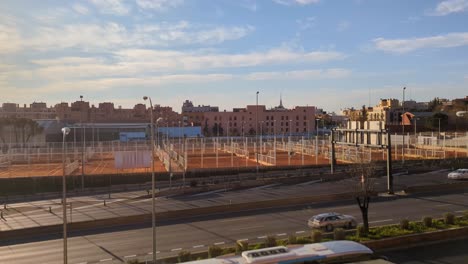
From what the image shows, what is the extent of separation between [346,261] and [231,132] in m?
99.9

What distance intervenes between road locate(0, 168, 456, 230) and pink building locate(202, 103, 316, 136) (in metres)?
72.2

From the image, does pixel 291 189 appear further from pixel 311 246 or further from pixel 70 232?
pixel 311 246

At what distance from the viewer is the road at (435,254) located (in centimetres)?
1514

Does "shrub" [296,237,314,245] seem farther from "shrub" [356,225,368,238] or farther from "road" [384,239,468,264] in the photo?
"road" [384,239,468,264]

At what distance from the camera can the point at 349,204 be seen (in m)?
26.9

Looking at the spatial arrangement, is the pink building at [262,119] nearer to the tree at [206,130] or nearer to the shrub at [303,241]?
the tree at [206,130]

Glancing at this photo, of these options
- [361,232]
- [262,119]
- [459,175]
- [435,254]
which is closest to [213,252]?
[361,232]

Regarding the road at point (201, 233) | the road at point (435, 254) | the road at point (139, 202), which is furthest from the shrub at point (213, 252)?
the road at point (139, 202)

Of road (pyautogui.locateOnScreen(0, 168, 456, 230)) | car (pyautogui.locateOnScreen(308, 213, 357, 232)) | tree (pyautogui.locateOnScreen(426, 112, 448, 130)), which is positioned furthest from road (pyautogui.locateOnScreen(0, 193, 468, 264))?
tree (pyautogui.locateOnScreen(426, 112, 448, 130))

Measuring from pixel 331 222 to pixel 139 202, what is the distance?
1529 centimetres

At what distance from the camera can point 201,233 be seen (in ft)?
67.4

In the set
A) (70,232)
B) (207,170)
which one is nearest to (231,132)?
(207,170)

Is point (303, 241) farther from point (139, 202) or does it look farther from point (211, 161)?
point (211, 161)

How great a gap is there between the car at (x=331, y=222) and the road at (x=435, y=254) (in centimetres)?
384
